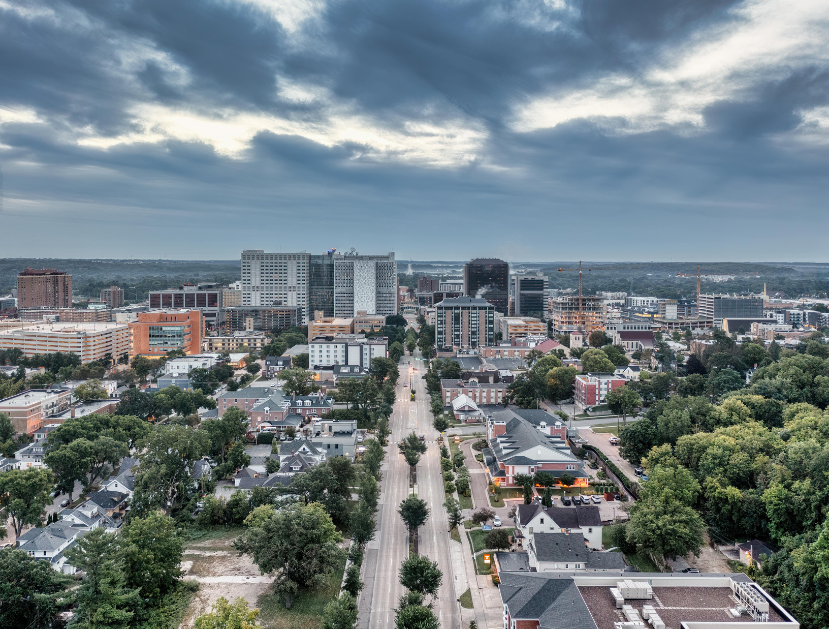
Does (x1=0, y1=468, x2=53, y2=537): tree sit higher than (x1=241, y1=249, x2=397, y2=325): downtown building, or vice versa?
(x1=241, y1=249, x2=397, y2=325): downtown building

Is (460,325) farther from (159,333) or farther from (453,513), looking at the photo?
(453,513)

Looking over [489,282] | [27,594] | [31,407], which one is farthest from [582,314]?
[27,594]

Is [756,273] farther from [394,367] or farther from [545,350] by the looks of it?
[394,367]

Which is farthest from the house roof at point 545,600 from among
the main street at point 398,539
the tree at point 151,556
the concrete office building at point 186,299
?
the concrete office building at point 186,299

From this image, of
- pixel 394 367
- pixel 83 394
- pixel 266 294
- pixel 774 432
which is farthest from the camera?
pixel 266 294

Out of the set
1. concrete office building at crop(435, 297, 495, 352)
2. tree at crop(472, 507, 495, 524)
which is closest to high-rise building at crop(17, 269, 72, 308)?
concrete office building at crop(435, 297, 495, 352)

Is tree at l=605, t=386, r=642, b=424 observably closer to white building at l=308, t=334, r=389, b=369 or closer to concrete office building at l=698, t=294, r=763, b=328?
white building at l=308, t=334, r=389, b=369

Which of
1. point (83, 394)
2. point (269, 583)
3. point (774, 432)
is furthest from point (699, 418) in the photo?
point (83, 394)
